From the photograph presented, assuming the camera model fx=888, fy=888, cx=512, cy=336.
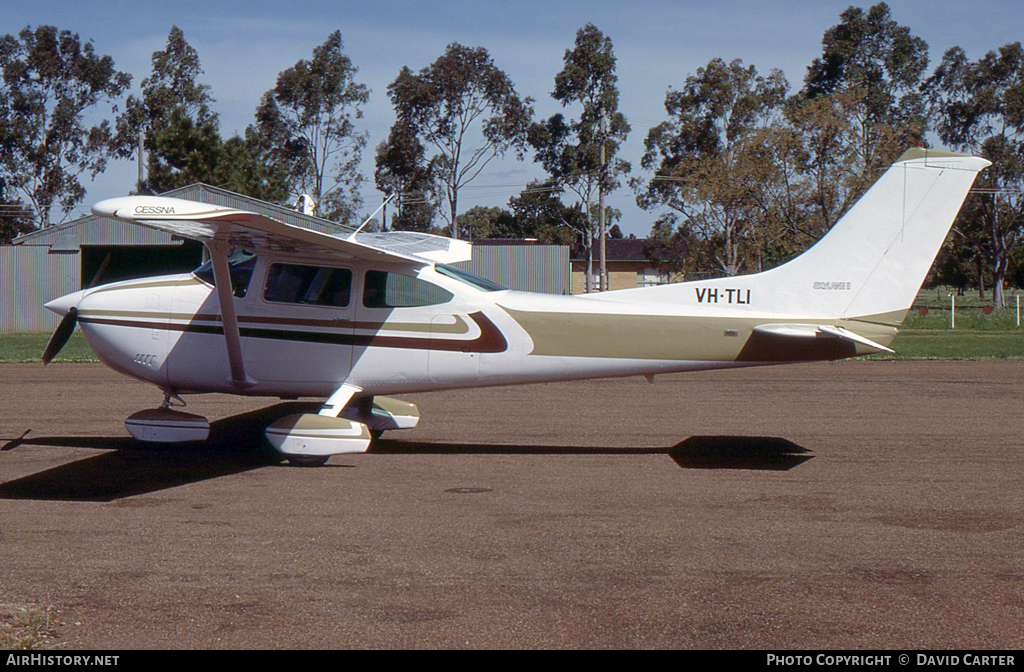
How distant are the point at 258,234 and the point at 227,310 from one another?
883 millimetres

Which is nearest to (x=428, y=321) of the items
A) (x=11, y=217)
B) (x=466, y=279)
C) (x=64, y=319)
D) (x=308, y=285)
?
(x=466, y=279)

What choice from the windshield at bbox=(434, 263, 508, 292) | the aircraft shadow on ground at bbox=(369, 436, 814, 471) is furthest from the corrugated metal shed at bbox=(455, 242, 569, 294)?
the windshield at bbox=(434, 263, 508, 292)

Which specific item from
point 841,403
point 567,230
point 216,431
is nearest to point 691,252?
point 567,230

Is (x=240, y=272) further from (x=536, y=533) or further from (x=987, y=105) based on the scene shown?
(x=987, y=105)

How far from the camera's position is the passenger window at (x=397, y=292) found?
29.4 ft

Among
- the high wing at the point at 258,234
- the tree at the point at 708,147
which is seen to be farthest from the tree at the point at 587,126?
the high wing at the point at 258,234

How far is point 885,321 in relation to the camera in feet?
28.2

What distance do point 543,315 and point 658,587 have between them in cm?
418

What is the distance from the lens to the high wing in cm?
653

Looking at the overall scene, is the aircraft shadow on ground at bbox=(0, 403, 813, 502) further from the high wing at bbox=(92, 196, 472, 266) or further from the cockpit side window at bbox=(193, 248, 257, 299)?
the high wing at bbox=(92, 196, 472, 266)

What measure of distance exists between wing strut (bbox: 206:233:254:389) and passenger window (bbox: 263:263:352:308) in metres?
0.45

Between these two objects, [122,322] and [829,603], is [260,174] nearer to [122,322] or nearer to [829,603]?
[122,322]

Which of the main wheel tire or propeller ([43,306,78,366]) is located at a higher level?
propeller ([43,306,78,366])

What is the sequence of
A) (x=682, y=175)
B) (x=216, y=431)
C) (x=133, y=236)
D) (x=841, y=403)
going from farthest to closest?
(x=682, y=175), (x=133, y=236), (x=841, y=403), (x=216, y=431)
